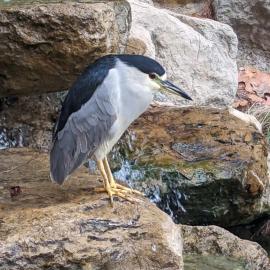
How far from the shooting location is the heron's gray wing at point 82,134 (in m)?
3.68

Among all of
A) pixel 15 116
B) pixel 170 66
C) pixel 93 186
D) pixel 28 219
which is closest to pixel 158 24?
pixel 170 66

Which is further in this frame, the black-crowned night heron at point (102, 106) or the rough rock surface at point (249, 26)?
the rough rock surface at point (249, 26)

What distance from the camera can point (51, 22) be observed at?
4156mm

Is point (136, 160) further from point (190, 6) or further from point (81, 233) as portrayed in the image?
point (190, 6)

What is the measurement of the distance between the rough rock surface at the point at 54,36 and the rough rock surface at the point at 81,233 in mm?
762

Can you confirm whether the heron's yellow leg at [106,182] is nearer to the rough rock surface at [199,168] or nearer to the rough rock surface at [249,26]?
the rough rock surface at [199,168]

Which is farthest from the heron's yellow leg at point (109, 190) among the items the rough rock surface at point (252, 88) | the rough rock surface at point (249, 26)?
the rough rock surface at point (249, 26)

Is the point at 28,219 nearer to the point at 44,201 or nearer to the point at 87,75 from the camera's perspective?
the point at 44,201

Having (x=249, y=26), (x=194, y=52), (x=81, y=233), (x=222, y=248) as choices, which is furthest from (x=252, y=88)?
(x=81, y=233)

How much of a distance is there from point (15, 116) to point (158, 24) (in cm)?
184

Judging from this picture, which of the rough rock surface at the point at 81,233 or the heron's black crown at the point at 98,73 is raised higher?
the heron's black crown at the point at 98,73

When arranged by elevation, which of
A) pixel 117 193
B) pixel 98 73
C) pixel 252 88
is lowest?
pixel 252 88

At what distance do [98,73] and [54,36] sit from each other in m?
0.65

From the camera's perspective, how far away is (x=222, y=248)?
176 inches
